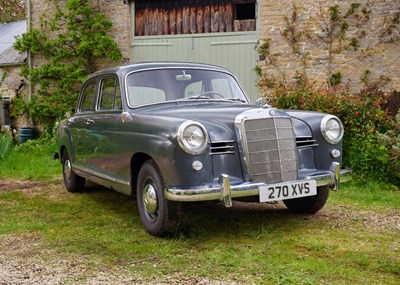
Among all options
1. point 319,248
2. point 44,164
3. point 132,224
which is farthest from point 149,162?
point 44,164

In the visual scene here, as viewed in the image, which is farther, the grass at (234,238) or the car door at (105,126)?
the car door at (105,126)

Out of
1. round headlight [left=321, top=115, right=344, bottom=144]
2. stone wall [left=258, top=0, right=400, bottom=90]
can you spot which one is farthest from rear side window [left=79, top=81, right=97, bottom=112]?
stone wall [left=258, top=0, right=400, bottom=90]

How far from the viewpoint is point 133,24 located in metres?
11.7

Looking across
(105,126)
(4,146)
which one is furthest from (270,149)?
(4,146)

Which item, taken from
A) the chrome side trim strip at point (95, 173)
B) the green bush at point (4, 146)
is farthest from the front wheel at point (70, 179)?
the green bush at point (4, 146)

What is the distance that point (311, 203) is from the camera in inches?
204

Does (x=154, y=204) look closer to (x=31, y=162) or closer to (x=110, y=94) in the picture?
(x=110, y=94)

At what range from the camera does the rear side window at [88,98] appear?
A: 19.5 feet

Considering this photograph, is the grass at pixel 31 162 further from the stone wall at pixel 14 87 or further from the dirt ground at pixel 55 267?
the dirt ground at pixel 55 267

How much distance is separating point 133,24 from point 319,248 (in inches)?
354

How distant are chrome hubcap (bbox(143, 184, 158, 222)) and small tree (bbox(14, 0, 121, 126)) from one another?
778 cm

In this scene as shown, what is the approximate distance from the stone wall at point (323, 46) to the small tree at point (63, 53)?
394 cm

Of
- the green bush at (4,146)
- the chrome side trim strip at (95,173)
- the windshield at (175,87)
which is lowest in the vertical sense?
the green bush at (4,146)

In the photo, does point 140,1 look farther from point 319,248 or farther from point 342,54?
point 319,248
